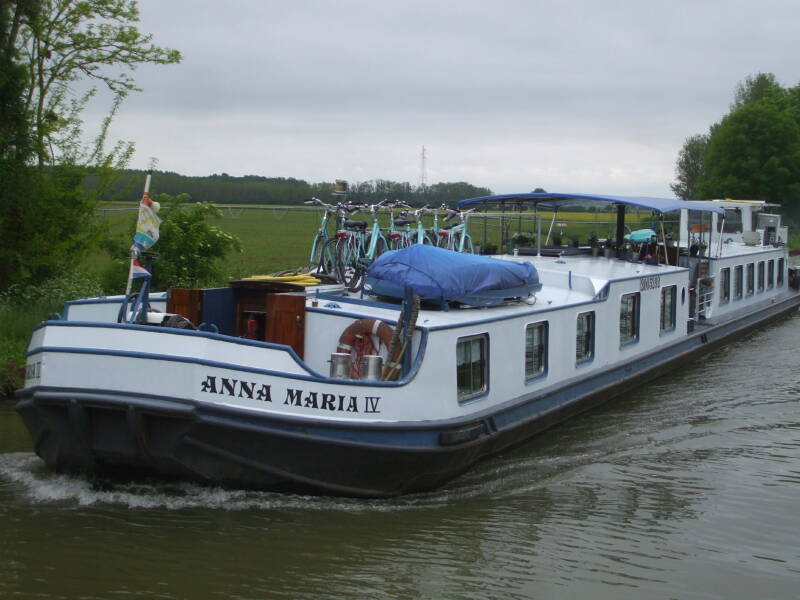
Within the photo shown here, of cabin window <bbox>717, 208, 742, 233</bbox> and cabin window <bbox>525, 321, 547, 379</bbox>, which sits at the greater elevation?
cabin window <bbox>717, 208, 742, 233</bbox>

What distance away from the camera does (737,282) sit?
19.3m

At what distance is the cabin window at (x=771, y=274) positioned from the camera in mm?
21753

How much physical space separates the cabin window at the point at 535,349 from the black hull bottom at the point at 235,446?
172cm

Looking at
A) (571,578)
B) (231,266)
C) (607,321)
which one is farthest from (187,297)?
(231,266)

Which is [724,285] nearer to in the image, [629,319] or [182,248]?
[629,319]

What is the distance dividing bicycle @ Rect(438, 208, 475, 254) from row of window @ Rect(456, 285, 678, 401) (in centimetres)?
328

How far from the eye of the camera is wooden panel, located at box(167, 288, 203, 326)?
9719 millimetres

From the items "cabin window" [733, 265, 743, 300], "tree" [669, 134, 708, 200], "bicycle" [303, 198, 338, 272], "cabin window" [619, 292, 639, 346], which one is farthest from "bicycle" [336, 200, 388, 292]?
"tree" [669, 134, 708, 200]

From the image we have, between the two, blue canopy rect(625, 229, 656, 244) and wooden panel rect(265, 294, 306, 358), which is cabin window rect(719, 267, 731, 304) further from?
wooden panel rect(265, 294, 306, 358)

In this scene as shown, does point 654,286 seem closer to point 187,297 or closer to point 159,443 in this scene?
point 187,297

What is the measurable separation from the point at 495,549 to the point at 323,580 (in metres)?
1.59

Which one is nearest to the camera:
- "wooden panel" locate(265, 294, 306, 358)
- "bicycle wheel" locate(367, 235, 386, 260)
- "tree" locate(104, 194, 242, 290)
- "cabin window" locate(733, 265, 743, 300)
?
"wooden panel" locate(265, 294, 306, 358)

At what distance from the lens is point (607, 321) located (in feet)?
40.9

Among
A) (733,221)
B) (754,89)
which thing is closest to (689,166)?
(754,89)
